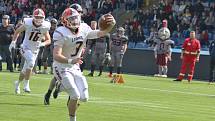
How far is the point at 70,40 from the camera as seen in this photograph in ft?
36.8

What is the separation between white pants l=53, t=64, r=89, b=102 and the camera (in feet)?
35.7

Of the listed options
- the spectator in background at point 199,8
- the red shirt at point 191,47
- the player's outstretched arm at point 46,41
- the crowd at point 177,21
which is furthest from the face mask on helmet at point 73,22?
the spectator in background at point 199,8

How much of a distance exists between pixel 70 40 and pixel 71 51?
0.70 ft

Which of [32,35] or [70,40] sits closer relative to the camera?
[70,40]

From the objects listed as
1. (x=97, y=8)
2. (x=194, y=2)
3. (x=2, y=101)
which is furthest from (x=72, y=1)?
(x=2, y=101)

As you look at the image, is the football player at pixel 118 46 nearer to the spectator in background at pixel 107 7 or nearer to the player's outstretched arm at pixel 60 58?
the spectator in background at pixel 107 7

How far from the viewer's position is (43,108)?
1322 cm

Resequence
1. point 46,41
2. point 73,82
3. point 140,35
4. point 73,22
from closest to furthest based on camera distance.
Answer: point 73,82 → point 73,22 → point 46,41 → point 140,35

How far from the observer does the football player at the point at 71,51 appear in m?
10.9

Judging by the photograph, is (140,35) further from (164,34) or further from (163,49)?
(164,34)

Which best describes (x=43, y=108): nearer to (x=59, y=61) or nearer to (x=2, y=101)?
(x=2, y=101)

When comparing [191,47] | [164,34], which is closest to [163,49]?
[164,34]

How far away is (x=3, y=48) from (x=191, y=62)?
7.16m

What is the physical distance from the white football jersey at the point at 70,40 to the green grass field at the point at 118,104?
1.19m
